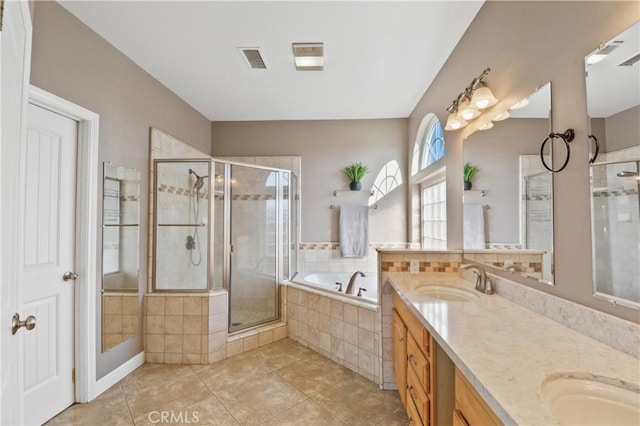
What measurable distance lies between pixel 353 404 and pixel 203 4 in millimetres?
2830

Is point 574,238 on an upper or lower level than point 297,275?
upper

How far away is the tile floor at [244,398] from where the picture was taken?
173 centimetres

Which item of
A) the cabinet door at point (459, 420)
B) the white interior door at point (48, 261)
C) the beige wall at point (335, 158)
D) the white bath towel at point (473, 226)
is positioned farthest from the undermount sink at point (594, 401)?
the beige wall at point (335, 158)

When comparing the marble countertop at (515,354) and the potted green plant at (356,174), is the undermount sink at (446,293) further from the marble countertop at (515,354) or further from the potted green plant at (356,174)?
the potted green plant at (356,174)

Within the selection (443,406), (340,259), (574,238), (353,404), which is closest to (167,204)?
(340,259)

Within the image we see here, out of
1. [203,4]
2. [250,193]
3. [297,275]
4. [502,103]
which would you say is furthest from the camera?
[297,275]

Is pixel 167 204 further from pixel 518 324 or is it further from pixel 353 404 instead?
pixel 518 324

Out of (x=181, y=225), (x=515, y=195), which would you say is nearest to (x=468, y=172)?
(x=515, y=195)

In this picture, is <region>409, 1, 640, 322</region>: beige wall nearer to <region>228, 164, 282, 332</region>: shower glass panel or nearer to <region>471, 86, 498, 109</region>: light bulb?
<region>471, 86, 498, 109</region>: light bulb

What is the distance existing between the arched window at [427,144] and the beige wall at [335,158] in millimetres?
287

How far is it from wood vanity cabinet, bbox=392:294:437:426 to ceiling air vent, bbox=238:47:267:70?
2208 mm

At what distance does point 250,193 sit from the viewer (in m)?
3.06

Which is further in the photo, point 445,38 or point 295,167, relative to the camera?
point 295,167

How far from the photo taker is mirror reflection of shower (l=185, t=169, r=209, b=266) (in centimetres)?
273
